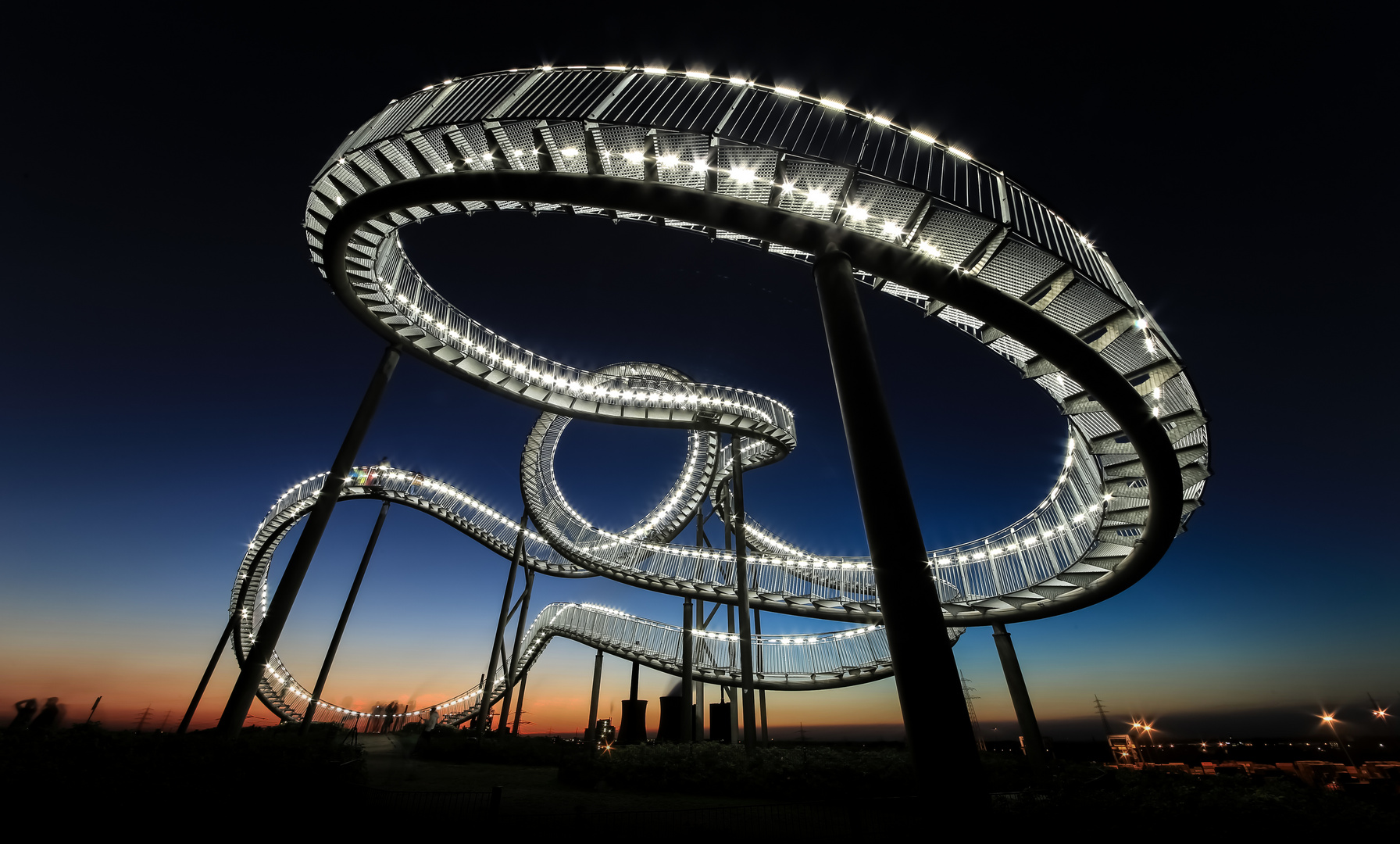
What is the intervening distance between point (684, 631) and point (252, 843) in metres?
14.5

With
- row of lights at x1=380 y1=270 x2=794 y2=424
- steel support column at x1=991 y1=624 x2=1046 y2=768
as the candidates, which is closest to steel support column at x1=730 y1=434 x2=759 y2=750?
row of lights at x1=380 y1=270 x2=794 y2=424

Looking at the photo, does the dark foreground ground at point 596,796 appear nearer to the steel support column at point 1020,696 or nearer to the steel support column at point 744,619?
the steel support column at point 744,619

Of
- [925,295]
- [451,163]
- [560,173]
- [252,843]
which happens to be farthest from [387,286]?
[925,295]

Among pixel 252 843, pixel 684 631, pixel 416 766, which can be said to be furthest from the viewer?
pixel 684 631

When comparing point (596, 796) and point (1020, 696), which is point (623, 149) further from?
point (1020, 696)

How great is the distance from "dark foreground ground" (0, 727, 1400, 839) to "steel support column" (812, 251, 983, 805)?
39 cm

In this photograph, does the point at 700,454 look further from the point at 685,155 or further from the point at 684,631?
the point at 685,155

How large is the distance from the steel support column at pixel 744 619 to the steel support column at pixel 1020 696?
8.71 metres

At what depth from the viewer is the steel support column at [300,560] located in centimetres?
1028

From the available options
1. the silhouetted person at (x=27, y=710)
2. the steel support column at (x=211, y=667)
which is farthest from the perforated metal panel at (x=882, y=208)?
the steel support column at (x=211, y=667)

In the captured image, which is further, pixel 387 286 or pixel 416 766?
pixel 416 766

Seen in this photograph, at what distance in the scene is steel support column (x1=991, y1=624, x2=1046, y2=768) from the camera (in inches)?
631

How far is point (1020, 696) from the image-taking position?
16.8 metres

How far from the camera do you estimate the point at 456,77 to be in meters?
9.18
